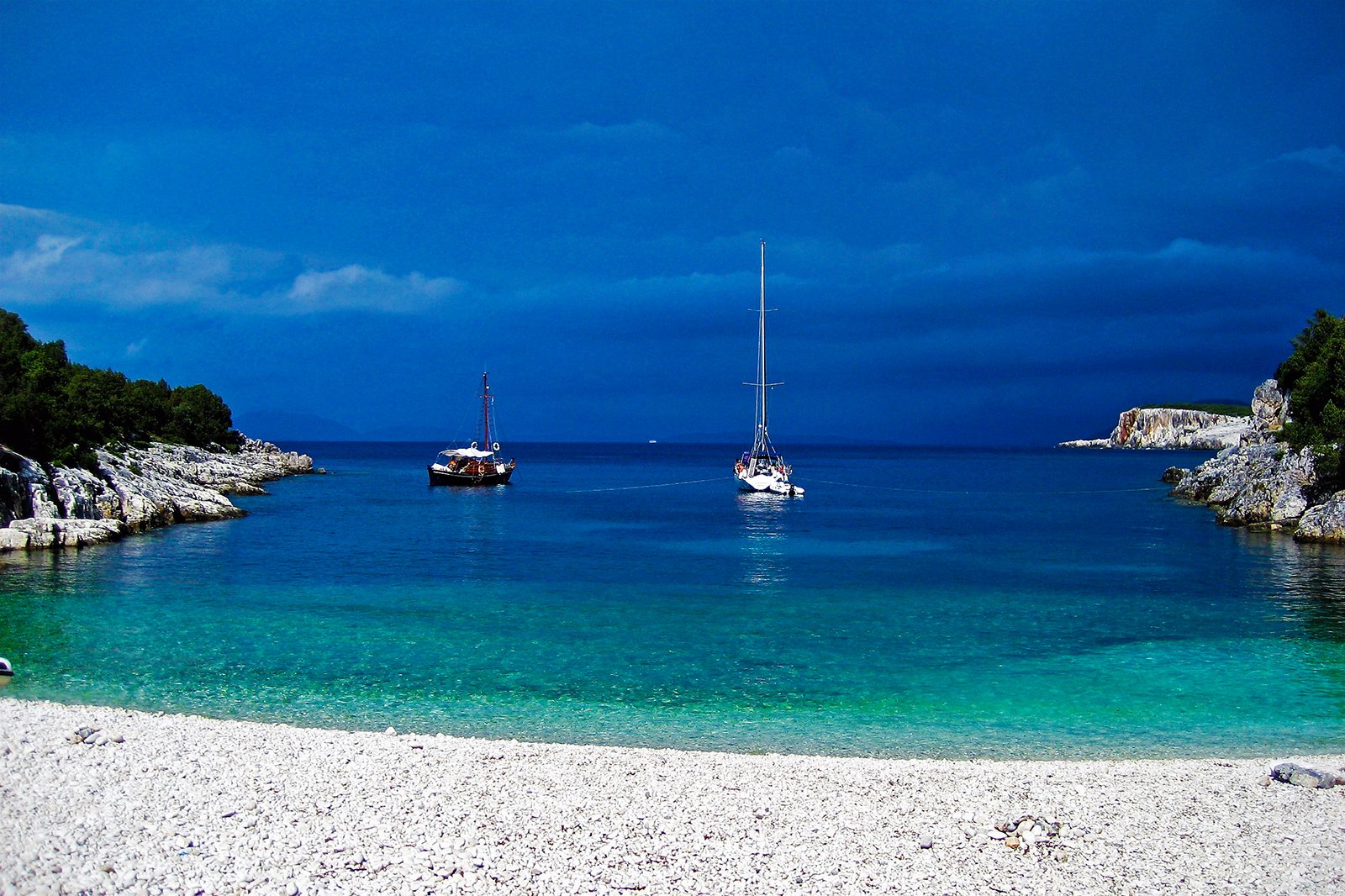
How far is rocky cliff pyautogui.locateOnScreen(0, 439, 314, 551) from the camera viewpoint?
41.3 m

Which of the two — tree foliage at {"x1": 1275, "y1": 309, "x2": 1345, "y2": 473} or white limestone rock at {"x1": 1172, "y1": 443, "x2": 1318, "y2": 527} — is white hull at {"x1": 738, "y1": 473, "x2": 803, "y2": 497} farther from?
tree foliage at {"x1": 1275, "y1": 309, "x2": 1345, "y2": 473}

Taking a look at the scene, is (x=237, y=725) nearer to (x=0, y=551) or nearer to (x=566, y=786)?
(x=566, y=786)

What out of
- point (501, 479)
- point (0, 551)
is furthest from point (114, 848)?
point (501, 479)

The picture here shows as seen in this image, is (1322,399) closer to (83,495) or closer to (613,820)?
(613,820)

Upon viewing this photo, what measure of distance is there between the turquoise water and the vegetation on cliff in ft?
26.1

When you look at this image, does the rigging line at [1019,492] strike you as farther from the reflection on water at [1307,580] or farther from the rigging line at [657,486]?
the reflection on water at [1307,580]

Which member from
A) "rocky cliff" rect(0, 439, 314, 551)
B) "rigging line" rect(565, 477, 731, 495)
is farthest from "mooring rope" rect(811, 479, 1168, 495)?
"rocky cliff" rect(0, 439, 314, 551)

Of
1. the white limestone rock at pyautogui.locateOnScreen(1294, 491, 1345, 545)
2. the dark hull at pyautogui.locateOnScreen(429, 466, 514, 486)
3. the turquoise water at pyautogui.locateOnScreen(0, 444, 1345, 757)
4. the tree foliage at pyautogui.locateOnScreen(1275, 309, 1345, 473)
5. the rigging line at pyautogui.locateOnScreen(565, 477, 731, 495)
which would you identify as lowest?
the turquoise water at pyautogui.locateOnScreen(0, 444, 1345, 757)

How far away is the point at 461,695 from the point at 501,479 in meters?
84.0

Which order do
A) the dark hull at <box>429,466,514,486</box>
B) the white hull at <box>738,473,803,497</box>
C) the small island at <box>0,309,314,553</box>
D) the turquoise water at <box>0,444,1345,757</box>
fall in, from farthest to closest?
the dark hull at <box>429,466,514,486</box>
the white hull at <box>738,473,803,497</box>
the small island at <box>0,309,314,553</box>
the turquoise water at <box>0,444,1345,757</box>

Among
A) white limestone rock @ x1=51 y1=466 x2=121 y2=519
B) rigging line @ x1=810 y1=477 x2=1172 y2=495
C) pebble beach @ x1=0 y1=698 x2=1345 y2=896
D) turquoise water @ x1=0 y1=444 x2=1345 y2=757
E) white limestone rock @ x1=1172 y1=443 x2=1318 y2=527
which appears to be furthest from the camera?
rigging line @ x1=810 y1=477 x2=1172 y2=495

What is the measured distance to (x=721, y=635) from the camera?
2662cm

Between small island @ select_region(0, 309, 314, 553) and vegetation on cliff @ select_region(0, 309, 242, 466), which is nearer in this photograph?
small island @ select_region(0, 309, 314, 553)

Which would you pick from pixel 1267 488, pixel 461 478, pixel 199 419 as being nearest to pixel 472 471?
pixel 461 478
